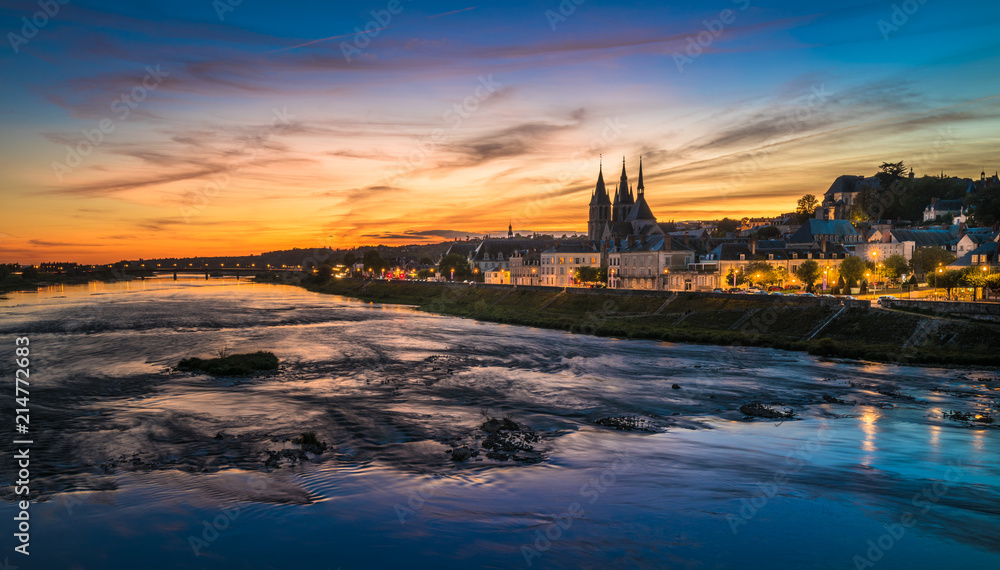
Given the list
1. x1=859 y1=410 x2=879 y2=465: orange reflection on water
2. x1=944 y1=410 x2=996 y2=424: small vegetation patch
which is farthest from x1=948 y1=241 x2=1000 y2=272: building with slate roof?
x1=859 y1=410 x2=879 y2=465: orange reflection on water

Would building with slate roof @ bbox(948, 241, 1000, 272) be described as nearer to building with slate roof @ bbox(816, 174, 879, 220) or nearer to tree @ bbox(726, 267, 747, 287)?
tree @ bbox(726, 267, 747, 287)

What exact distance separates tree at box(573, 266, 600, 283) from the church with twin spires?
18275 millimetres

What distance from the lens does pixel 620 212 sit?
140 m

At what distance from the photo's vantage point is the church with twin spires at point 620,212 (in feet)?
425

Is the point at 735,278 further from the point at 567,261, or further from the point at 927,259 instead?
the point at 567,261

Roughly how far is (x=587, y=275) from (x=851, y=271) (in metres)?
43.9

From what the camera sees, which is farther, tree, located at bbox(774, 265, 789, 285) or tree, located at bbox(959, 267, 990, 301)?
tree, located at bbox(774, 265, 789, 285)

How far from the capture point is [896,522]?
53.2 ft

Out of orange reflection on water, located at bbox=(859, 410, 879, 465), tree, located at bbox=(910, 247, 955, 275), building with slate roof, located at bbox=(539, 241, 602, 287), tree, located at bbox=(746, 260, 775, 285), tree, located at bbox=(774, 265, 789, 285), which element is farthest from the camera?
building with slate roof, located at bbox=(539, 241, 602, 287)

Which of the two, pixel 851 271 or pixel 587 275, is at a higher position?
pixel 851 271

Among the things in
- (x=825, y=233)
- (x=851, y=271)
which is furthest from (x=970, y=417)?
(x=825, y=233)

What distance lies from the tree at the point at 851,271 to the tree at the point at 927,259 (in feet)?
33.1

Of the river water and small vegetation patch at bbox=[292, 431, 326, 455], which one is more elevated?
small vegetation patch at bbox=[292, 431, 326, 455]

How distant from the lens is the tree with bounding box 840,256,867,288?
8081 cm
